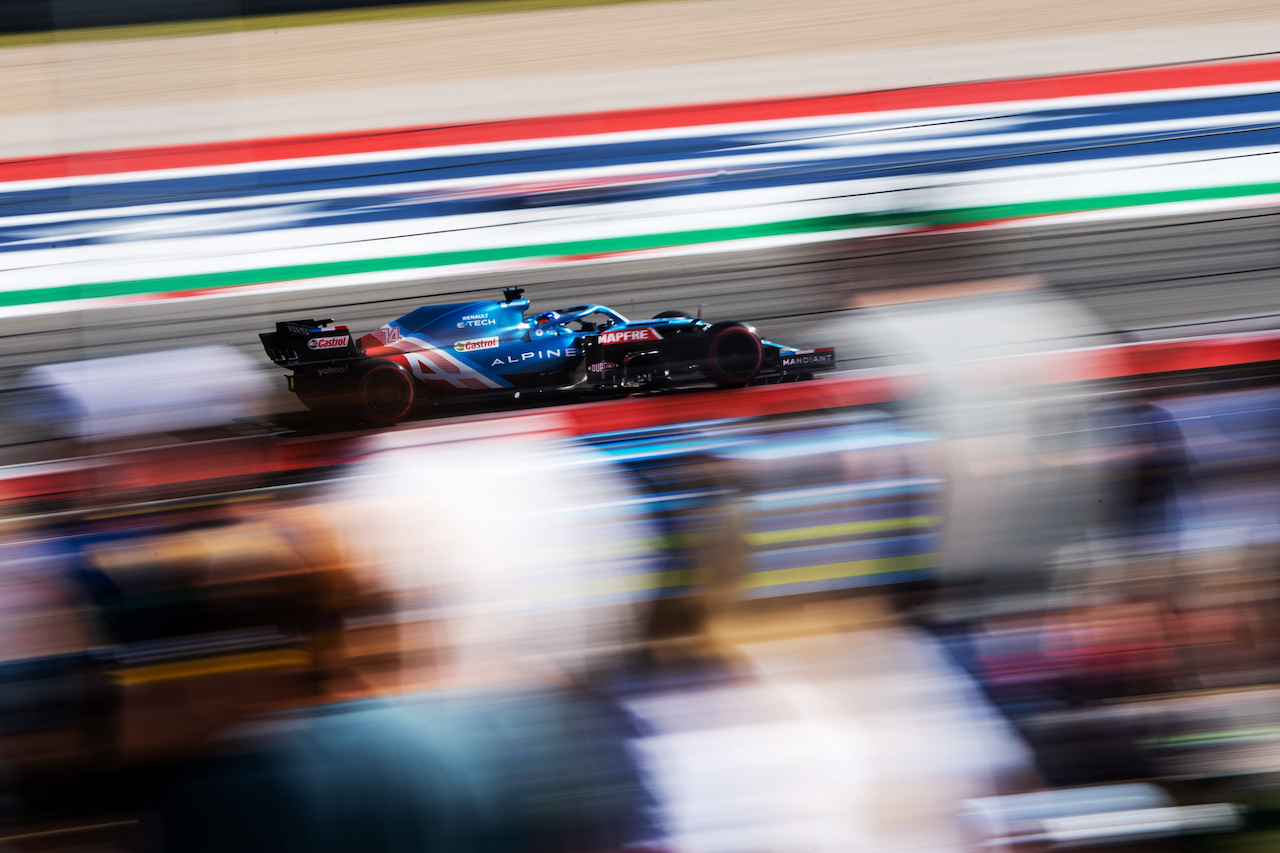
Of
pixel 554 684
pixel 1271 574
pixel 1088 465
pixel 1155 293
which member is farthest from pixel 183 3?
pixel 1155 293

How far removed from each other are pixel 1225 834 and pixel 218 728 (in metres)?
1.12

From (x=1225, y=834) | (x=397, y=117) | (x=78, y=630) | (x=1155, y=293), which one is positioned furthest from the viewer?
(x=397, y=117)

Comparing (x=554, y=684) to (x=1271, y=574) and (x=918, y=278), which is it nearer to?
(x=918, y=278)

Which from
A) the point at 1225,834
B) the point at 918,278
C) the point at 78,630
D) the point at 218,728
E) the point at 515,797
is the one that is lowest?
the point at 1225,834

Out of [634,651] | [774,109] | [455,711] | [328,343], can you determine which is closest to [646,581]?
[634,651]

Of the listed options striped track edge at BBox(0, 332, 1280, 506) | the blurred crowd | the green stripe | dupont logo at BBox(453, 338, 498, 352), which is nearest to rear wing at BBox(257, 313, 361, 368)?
dupont logo at BBox(453, 338, 498, 352)

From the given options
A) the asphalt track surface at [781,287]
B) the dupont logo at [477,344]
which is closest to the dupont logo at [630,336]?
the dupont logo at [477,344]

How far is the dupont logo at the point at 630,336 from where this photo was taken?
9.99 feet

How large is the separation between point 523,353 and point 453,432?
198 centimetres

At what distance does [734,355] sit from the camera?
2979 mm

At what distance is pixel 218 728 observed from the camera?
3.27ft

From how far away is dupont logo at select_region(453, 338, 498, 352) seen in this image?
3.06 meters

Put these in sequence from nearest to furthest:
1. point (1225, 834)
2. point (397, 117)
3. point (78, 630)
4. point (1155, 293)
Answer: point (78, 630) → point (1225, 834) → point (1155, 293) → point (397, 117)

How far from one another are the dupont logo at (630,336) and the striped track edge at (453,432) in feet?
5.35
